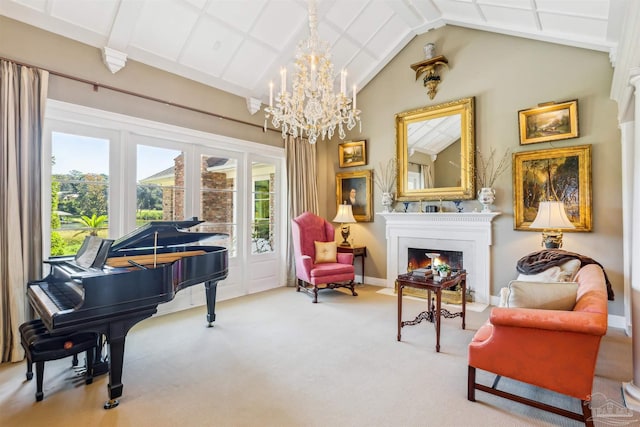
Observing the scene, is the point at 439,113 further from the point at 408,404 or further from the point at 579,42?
the point at 408,404

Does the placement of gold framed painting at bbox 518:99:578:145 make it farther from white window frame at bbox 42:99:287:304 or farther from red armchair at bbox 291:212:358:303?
white window frame at bbox 42:99:287:304

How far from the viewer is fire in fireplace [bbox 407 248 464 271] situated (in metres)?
5.10

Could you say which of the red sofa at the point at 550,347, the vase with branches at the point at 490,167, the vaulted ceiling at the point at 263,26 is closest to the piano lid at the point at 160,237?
the vaulted ceiling at the point at 263,26

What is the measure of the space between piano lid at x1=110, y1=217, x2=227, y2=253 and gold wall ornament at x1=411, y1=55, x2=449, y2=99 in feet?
13.5

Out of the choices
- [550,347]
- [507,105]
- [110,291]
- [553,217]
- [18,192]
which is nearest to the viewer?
[550,347]

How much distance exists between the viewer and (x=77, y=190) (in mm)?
3623

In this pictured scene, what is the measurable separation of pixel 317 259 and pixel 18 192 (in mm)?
3843

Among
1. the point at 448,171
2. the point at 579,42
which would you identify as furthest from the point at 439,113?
the point at 579,42

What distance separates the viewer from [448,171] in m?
5.08

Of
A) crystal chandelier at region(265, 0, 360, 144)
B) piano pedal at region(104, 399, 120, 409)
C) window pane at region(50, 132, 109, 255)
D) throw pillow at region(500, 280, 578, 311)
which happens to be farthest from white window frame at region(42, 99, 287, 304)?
throw pillow at region(500, 280, 578, 311)

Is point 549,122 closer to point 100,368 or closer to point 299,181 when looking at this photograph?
point 299,181

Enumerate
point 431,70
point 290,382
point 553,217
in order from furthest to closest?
point 431,70
point 553,217
point 290,382

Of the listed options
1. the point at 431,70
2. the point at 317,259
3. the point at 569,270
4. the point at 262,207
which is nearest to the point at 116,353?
the point at 317,259

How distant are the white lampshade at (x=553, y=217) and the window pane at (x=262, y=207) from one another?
4.04 m
